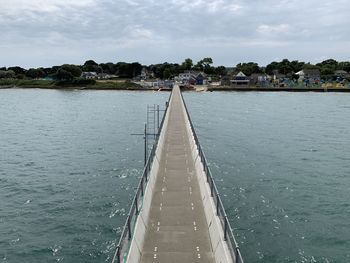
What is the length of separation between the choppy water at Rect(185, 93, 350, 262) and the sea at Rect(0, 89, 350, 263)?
0.23ft

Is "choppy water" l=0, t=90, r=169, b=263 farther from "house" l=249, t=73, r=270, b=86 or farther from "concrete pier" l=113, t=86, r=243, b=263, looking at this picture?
"house" l=249, t=73, r=270, b=86

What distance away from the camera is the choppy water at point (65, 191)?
68.8 ft

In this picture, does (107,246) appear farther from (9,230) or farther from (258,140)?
(258,140)

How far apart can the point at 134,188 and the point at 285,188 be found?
1208 cm

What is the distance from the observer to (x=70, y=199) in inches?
1104

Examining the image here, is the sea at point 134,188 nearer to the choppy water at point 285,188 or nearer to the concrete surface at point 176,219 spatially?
the choppy water at point 285,188

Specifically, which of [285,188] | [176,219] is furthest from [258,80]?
[176,219]

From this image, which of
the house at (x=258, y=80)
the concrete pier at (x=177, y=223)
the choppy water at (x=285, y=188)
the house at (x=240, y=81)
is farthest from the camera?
the house at (x=258, y=80)

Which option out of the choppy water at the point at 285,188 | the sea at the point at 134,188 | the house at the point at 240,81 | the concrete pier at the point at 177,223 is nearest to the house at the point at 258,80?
the house at the point at 240,81

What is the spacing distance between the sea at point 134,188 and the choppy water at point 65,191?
0.07m

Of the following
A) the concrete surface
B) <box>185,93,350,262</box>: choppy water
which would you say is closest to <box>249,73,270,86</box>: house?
<box>185,93,350,262</box>: choppy water

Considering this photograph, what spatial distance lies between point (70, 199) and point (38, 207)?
2.36 meters

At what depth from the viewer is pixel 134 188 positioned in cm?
3045

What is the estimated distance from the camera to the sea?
20953mm
